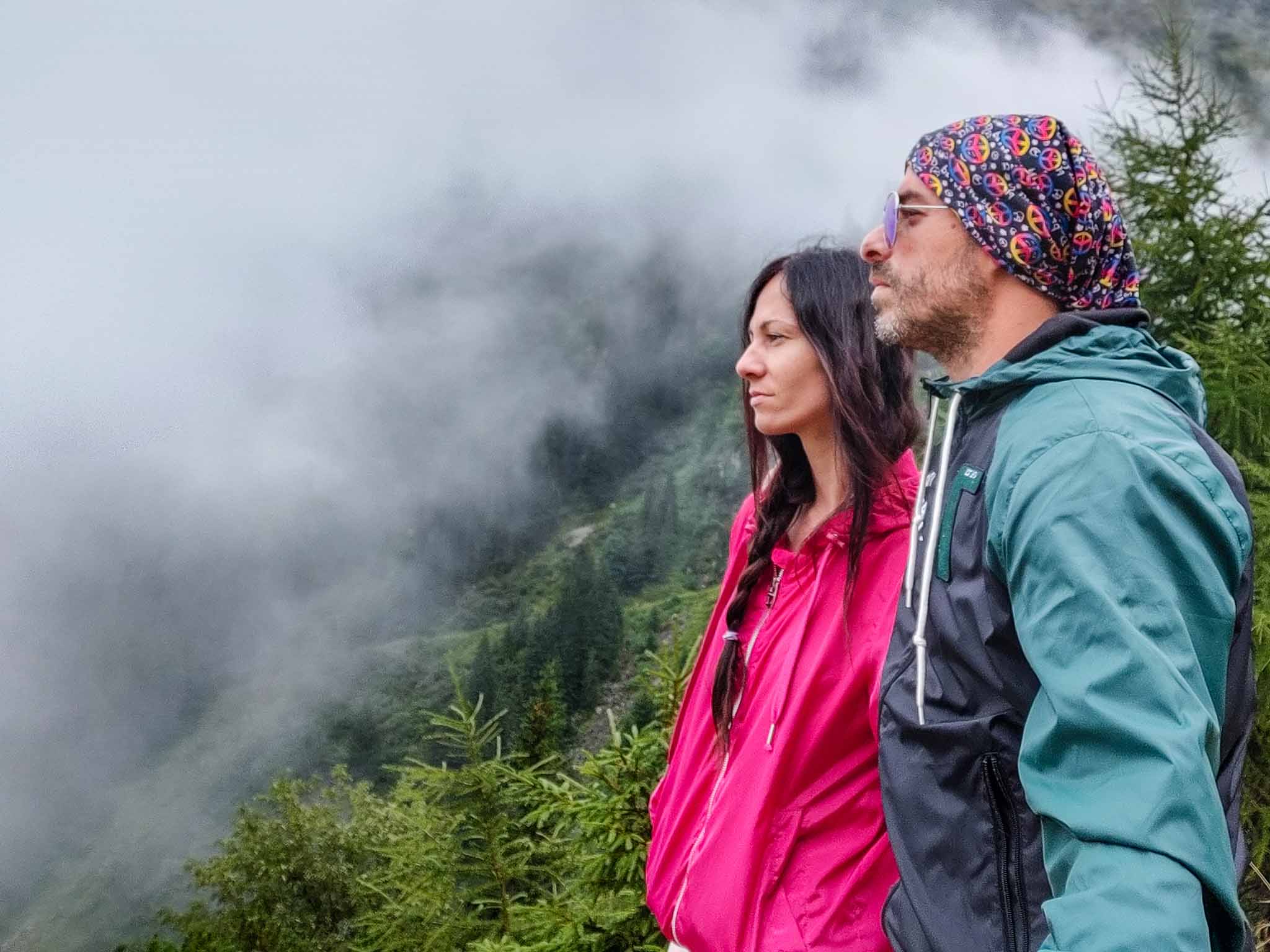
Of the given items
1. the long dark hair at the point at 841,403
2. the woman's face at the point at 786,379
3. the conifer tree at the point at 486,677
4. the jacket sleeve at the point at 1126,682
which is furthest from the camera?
the conifer tree at the point at 486,677

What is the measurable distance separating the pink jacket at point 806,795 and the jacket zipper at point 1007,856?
0.47m

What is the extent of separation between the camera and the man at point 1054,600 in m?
0.87

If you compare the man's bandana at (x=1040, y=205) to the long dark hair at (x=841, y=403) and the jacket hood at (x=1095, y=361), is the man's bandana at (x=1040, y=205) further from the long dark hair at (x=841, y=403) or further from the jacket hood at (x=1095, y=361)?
the long dark hair at (x=841, y=403)

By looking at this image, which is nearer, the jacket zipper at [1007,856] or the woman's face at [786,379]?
the jacket zipper at [1007,856]

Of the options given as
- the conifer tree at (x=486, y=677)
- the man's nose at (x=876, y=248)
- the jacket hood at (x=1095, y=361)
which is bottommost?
the conifer tree at (x=486, y=677)

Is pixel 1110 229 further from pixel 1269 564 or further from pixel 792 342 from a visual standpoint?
pixel 1269 564

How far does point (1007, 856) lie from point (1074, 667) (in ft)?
0.93

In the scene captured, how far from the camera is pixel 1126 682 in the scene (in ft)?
2.97

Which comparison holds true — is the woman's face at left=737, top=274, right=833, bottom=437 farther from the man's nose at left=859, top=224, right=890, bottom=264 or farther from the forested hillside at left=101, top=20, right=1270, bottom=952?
the forested hillside at left=101, top=20, right=1270, bottom=952

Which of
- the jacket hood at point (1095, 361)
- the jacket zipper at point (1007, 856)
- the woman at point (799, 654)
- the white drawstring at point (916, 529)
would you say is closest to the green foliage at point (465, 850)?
the woman at point (799, 654)

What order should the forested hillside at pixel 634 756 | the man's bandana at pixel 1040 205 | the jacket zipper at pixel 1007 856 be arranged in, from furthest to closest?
the forested hillside at pixel 634 756 < the man's bandana at pixel 1040 205 < the jacket zipper at pixel 1007 856

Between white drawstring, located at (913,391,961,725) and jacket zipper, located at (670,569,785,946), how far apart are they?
26.9 inches

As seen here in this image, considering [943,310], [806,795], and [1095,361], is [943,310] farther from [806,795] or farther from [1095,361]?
[806,795]

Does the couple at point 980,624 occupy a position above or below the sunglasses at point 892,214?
below
